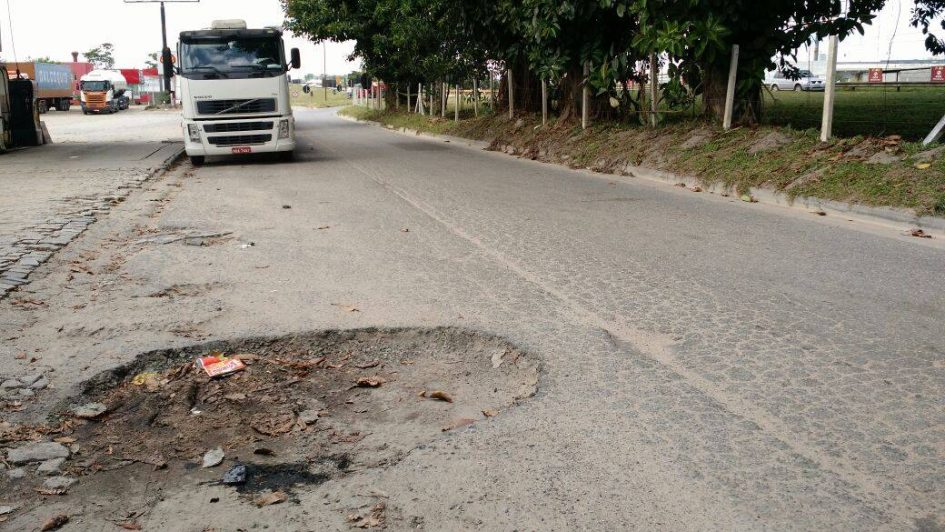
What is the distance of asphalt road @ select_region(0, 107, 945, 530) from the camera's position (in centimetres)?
296

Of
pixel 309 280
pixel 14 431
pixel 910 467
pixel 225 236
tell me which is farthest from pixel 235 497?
pixel 225 236

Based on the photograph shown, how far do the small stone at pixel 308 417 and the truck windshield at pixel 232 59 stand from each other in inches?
518

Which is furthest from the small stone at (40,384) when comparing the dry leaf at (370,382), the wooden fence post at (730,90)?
the wooden fence post at (730,90)

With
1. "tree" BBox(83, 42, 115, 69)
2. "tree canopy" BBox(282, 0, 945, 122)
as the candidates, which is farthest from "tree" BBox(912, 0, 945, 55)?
"tree" BBox(83, 42, 115, 69)

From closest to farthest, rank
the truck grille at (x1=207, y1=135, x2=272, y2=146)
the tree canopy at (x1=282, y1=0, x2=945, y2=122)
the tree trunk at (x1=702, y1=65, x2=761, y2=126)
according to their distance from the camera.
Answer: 1. the tree canopy at (x1=282, y1=0, x2=945, y2=122)
2. the tree trunk at (x1=702, y1=65, x2=761, y2=126)
3. the truck grille at (x1=207, y1=135, x2=272, y2=146)

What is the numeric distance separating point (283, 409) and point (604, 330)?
6.59ft

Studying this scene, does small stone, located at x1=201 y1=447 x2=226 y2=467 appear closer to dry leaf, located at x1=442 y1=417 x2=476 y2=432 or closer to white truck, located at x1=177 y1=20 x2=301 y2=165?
dry leaf, located at x1=442 y1=417 x2=476 y2=432

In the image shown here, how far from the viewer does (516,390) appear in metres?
4.09

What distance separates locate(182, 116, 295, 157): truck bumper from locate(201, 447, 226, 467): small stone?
1337 cm

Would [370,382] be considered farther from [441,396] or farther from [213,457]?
[213,457]

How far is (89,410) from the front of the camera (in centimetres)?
389

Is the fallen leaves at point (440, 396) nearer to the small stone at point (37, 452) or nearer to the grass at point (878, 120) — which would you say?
the small stone at point (37, 452)

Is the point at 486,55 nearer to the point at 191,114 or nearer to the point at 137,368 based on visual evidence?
the point at 191,114

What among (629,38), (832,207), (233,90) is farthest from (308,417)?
(629,38)
